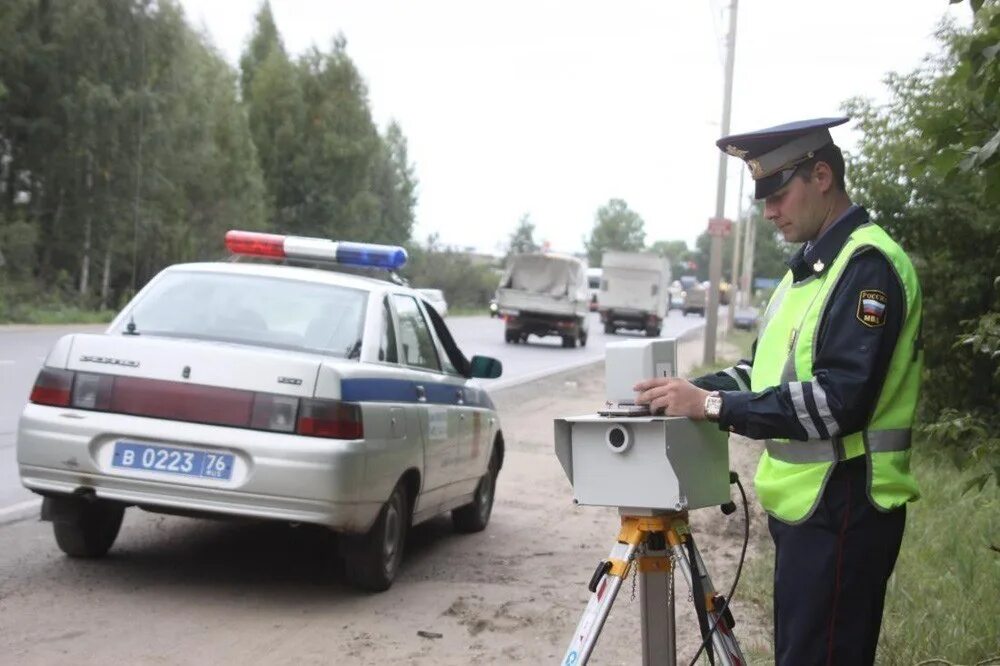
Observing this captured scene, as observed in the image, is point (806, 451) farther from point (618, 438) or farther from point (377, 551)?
point (377, 551)

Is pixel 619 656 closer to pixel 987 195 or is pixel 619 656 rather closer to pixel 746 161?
pixel 987 195

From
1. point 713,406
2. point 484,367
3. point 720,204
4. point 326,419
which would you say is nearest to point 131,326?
point 326,419

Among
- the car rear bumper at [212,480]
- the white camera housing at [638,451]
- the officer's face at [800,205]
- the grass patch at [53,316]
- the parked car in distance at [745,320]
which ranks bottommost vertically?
the parked car in distance at [745,320]

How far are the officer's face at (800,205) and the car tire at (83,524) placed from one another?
4.19 m

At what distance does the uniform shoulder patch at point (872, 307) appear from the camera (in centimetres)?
315

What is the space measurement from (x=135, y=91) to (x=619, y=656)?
4261 centimetres

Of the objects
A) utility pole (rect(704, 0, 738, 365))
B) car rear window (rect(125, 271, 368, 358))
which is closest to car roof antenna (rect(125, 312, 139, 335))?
car rear window (rect(125, 271, 368, 358))

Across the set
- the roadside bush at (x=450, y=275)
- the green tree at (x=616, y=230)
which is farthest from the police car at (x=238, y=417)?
the green tree at (x=616, y=230)

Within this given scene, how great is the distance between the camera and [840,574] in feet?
10.4

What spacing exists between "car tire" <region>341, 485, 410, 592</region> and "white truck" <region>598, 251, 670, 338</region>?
45340 millimetres

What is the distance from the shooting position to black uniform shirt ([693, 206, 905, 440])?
3125mm

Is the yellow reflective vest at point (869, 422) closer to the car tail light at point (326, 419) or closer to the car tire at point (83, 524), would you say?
the car tail light at point (326, 419)

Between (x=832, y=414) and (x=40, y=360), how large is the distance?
18759 millimetres

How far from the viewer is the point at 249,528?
8398 millimetres
